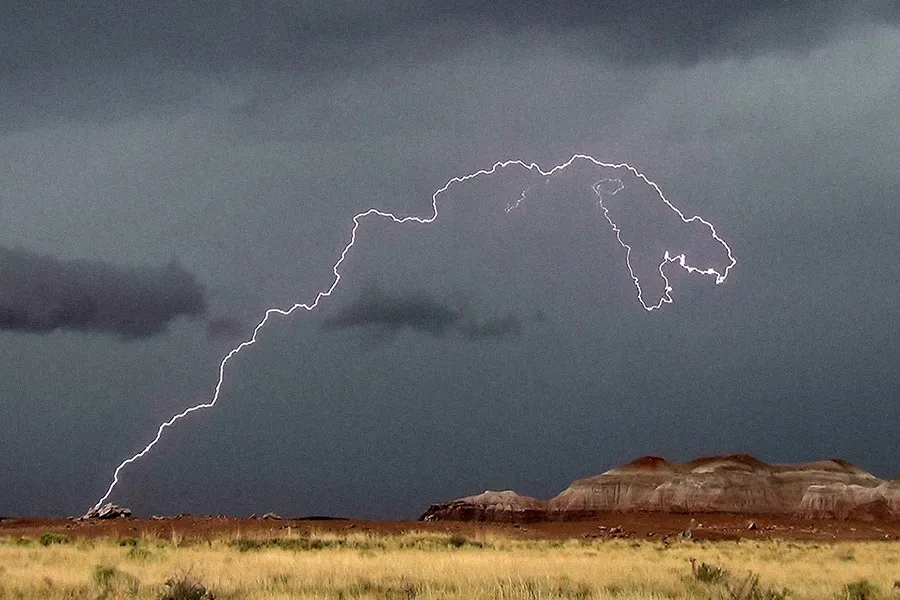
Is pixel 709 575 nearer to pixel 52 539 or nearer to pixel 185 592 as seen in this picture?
pixel 185 592

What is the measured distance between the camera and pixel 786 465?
355ft

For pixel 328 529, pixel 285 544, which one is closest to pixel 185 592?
pixel 285 544

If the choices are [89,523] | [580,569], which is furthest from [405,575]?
[89,523]

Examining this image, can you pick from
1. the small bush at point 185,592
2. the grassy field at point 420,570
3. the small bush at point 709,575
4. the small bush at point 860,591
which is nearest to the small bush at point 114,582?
the grassy field at point 420,570

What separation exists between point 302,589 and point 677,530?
114 ft

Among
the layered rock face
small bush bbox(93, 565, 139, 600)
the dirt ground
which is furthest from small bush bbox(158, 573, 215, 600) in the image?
the layered rock face

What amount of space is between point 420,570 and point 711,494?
83.8 metres

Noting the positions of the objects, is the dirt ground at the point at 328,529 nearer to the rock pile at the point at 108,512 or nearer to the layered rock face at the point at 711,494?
the rock pile at the point at 108,512

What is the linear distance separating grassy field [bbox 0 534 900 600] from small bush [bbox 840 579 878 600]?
1.5 inches

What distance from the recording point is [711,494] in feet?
332

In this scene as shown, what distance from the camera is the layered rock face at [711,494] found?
3720 inches

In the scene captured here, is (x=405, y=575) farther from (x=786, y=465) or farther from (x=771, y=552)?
(x=786, y=465)

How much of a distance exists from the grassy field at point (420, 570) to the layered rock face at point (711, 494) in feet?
197

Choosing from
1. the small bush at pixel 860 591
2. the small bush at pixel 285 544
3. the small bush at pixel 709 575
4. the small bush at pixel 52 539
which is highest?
the small bush at pixel 52 539
